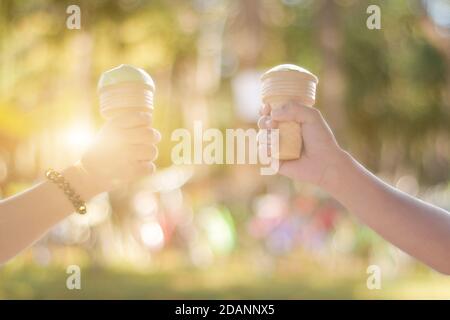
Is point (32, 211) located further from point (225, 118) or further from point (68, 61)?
point (225, 118)

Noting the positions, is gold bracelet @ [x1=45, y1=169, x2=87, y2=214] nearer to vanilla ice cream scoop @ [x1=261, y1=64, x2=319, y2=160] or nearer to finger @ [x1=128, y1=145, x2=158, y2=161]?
finger @ [x1=128, y1=145, x2=158, y2=161]

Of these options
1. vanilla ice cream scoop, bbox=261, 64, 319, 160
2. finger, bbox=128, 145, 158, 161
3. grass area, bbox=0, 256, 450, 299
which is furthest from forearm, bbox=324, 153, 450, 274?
grass area, bbox=0, 256, 450, 299

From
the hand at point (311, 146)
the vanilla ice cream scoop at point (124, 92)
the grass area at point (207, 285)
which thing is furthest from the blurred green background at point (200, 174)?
the hand at point (311, 146)

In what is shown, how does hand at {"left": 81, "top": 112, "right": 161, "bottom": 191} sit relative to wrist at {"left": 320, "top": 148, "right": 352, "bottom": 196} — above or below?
above

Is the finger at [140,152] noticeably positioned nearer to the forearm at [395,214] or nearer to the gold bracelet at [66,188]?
the gold bracelet at [66,188]

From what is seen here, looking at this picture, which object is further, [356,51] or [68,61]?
[356,51]

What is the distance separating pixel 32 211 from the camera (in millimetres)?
790

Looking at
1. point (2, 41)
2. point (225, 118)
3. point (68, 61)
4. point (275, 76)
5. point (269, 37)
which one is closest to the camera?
point (275, 76)

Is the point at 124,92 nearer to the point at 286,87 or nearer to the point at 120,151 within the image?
the point at 120,151

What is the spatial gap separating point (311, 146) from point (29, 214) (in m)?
0.33

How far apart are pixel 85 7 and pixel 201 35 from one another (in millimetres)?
3271

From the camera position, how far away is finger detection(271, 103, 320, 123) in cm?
86

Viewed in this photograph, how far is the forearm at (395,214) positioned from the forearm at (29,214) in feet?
1.04

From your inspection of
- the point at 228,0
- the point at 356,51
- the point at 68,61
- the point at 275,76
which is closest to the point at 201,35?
the point at 228,0
